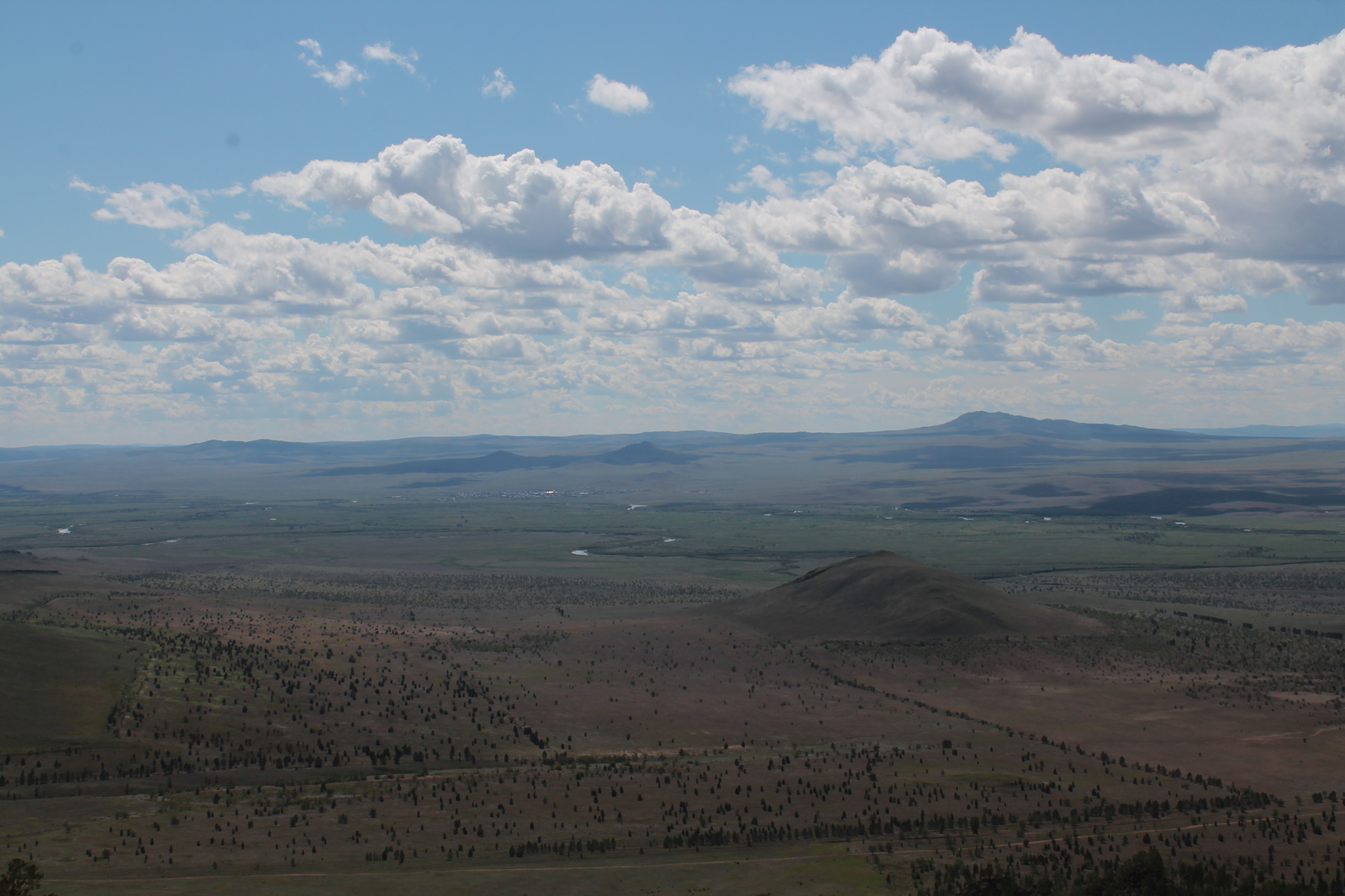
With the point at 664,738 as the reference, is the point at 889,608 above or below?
above

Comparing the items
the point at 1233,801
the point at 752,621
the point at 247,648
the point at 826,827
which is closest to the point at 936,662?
the point at 752,621

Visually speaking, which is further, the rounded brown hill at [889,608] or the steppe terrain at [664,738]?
the rounded brown hill at [889,608]

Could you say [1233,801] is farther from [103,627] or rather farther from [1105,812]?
[103,627]

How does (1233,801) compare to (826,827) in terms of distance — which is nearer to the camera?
(826,827)

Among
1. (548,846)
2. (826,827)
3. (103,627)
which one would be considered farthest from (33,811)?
(103,627)

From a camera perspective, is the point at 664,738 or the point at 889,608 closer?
the point at 664,738

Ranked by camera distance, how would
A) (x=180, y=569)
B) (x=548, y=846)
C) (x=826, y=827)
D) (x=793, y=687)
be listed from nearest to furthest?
(x=548, y=846)
(x=826, y=827)
(x=793, y=687)
(x=180, y=569)

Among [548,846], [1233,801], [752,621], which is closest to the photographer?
[548,846]

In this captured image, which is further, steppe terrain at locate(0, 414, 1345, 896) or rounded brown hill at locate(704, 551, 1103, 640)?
rounded brown hill at locate(704, 551, 1103, 640)
